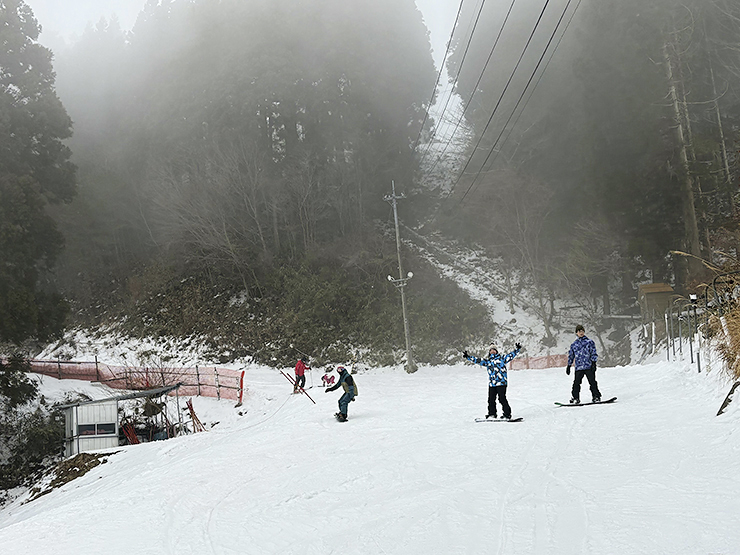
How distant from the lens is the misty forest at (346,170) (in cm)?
2555

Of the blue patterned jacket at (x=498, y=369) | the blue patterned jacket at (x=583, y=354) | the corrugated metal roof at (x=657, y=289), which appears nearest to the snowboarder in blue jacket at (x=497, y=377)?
the blue patterned jacket at (x=498, y=369)

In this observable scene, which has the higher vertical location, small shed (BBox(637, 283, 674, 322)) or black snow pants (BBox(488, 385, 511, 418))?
small shed (BBox(637, 283, 674, 322))

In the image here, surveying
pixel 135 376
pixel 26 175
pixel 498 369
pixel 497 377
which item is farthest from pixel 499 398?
→ pixel 135 376

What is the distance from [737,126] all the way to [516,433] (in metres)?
26.2

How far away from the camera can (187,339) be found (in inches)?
1404

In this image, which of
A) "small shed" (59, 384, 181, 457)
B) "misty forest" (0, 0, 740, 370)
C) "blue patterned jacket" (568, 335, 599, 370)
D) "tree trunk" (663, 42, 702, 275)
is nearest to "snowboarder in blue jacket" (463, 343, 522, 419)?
"blue patterned jacket" (568, 335, 599, 370)

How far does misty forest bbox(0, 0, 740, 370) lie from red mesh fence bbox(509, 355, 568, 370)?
418cm

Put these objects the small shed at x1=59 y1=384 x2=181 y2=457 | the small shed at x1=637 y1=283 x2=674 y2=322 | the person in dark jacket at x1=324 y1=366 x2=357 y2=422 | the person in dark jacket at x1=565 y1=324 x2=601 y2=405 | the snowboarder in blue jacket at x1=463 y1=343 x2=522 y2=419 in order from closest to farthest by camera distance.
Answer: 1. the snowboarder in blue jacket at x1=463 y1=343 x2=522 y2=419
2. the person in dark jacket at x1=565 y1=324 x2=601 y2=405
3. the person in dark jacket at x1=324 y1=366 x2=357 y2=422
4. the small shed at x1=59 y1=384 x2=181 y2=457
5. the small shed at x1=637 y1=283 x2=674 y2=322

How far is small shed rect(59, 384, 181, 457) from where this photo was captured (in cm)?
1977

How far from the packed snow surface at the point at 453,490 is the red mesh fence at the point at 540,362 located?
1254 centimetres

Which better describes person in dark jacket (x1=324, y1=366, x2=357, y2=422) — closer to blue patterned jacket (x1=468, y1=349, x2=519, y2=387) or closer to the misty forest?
blue patterned jacket (x1=468, y1=349, x2=519, y2=387)

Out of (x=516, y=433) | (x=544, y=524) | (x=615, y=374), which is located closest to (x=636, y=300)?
(x=615, y=374)

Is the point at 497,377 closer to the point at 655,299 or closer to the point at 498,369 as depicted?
the point at 498,369

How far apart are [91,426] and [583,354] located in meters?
17.1
